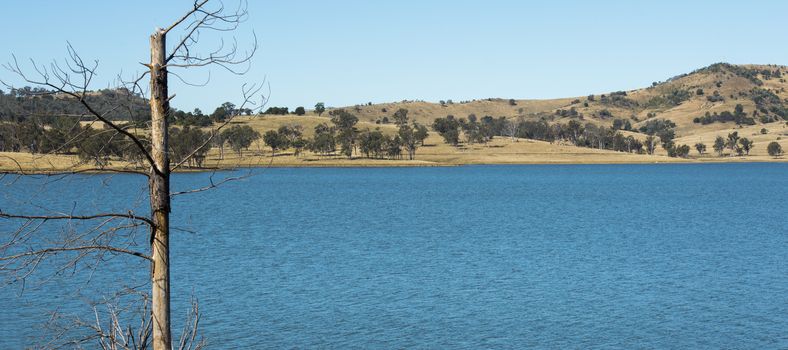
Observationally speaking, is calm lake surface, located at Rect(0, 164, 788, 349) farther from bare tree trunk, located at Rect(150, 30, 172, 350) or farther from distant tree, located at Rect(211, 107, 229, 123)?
distant tree, located at Rect(211, 107, 229, 123)

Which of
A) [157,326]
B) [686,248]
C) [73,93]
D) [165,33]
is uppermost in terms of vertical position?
[165,33]

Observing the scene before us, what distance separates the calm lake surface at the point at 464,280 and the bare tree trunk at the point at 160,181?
69 cm

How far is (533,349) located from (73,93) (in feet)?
Result: 86.9

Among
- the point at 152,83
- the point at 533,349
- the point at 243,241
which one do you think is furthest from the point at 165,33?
the point at 243,241

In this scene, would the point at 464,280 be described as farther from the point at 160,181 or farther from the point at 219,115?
the point at 160,181

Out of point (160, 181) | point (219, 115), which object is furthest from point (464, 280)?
point (160, 181)

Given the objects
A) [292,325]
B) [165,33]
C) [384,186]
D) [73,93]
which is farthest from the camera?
[384,186]

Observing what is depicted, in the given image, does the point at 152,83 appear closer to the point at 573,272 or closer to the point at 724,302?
the point at 724,302

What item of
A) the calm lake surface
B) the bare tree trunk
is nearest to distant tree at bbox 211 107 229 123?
the bare tree trunk

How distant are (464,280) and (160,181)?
39189mm

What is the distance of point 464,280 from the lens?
159 feet

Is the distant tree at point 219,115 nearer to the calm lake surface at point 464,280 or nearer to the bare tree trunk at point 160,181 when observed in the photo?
the bare tree trunk at point 160,181

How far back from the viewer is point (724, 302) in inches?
1657

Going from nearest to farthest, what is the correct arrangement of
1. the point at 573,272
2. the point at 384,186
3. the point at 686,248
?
the point at 573,272 → the point at 686,248 → the point at 384,186
